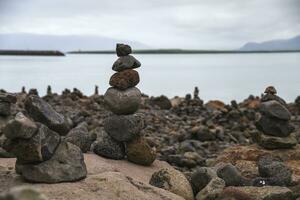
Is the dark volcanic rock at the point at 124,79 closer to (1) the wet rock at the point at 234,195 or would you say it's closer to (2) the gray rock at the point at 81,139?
(2) the gray rock at the point at 81,139

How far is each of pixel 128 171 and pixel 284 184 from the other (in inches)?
118

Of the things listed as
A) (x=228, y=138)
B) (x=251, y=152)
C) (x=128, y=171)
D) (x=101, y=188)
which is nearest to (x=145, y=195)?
(x=101, y=188)

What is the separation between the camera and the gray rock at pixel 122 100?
11297 mm

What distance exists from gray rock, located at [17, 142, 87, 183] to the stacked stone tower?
267cm

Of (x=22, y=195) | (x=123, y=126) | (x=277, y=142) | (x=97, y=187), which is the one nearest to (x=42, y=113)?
(x=97, y=187)

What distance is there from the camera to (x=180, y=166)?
44.9 ft

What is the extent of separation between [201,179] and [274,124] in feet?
13.0

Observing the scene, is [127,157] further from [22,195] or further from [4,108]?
[22,195]

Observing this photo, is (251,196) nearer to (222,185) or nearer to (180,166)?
(222,185)

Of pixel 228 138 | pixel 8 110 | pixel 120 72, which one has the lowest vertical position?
pixel 228 138

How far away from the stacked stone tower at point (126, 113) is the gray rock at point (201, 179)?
185cm

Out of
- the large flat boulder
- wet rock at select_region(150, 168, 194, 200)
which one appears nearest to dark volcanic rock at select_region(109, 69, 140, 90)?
the large flat boulder

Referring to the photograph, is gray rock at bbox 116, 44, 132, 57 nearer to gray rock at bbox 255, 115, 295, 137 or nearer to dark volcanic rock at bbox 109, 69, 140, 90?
dark volcanic rock at bbox 109, 69, 140, 90

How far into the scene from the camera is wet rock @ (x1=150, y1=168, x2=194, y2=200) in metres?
9.38
